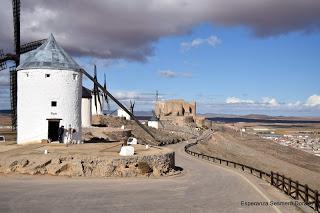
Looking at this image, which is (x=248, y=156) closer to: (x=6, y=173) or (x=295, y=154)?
(x=295, y=154)

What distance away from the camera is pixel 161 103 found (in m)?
154

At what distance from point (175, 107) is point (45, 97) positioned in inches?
4713

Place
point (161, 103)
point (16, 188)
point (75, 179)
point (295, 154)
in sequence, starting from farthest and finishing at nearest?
1. point (161, 103)
2. point (295, 154)
3. point (75, 179)
4. point (16, 188)

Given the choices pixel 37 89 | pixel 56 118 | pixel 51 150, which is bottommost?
pixel 51 150

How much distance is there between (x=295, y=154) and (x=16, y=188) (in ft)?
238

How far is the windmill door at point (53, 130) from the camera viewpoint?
Result: 32.2 metres

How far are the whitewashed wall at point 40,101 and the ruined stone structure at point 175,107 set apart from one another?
376ft

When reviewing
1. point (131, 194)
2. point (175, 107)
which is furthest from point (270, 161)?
point (175, 107)

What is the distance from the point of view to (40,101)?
31.2 metres

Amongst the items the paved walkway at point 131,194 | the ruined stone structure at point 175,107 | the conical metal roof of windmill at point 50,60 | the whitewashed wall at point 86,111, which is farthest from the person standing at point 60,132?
the ruined stone structure at point 175,107

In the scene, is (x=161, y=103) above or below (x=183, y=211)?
above

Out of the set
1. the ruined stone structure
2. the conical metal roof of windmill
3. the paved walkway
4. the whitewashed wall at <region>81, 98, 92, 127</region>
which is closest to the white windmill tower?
the conical metal roof of windmill

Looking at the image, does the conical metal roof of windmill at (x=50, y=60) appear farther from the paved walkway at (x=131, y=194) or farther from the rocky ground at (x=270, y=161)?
the rocky ground at (x=270, y=161)

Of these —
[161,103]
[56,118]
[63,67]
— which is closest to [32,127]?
[56,118]
